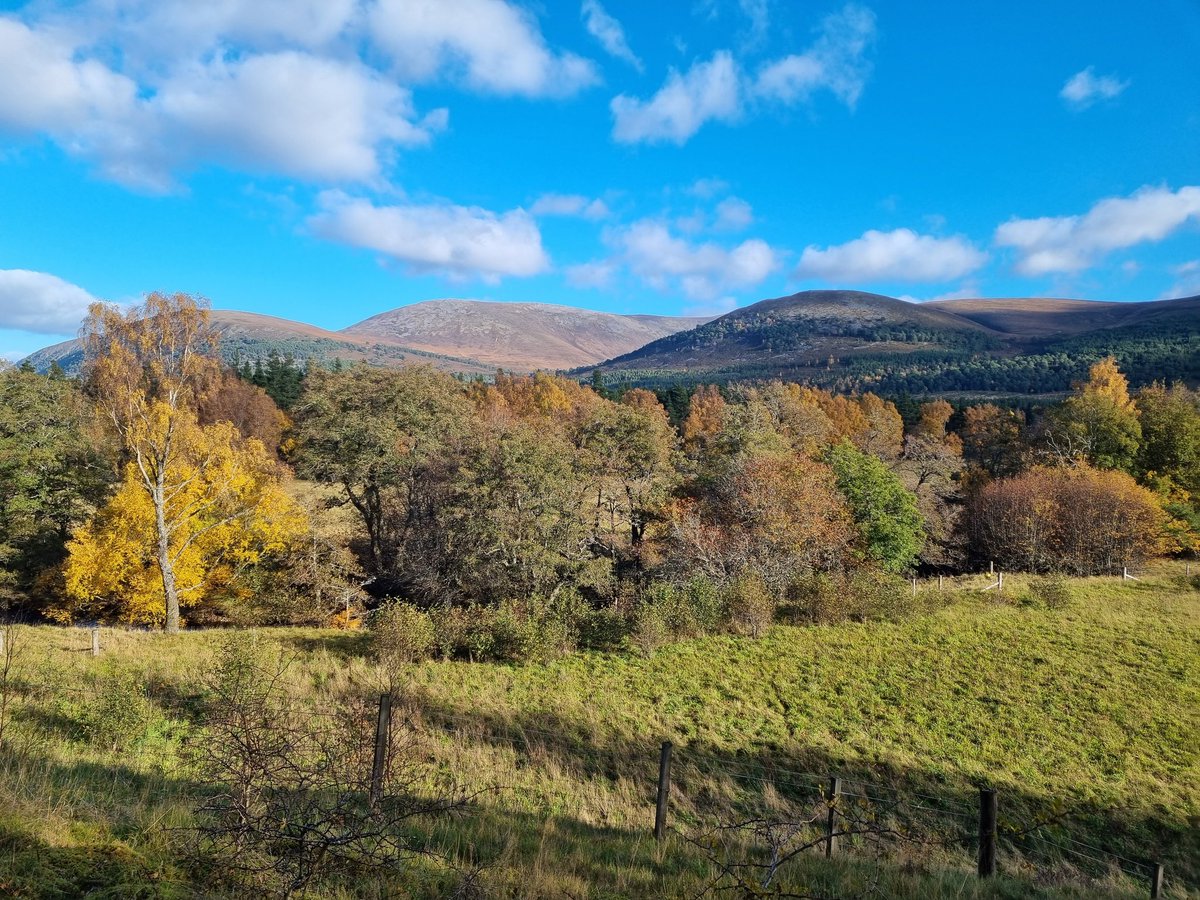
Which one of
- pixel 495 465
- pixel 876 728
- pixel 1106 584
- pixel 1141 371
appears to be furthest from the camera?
pixel 1141 371

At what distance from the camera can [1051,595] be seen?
84.1 ft

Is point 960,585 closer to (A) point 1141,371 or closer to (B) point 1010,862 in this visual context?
(B) point 1010,862

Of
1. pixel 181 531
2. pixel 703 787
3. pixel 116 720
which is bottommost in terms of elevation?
pixel 703 787

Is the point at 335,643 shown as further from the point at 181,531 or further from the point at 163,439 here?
the point at 181,531

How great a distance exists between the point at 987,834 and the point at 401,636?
1539 centimetres

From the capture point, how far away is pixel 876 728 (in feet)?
47.9

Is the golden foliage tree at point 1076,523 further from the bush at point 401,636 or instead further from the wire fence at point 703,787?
the bush at point 401,636

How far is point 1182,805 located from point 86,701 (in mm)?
21760

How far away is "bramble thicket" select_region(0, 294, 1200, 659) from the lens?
2231 centimetres

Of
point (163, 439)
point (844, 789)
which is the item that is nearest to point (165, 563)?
point (163, 439)

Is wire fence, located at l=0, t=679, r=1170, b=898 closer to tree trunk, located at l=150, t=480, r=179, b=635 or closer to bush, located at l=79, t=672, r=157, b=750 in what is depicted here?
bush, located at l=79, t=672, r=157, b=750

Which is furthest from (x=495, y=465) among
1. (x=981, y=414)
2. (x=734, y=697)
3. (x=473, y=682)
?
(x=981, y=414)

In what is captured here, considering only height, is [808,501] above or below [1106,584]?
above

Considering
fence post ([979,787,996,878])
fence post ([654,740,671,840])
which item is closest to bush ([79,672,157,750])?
fence post ([654,740,671,840])
